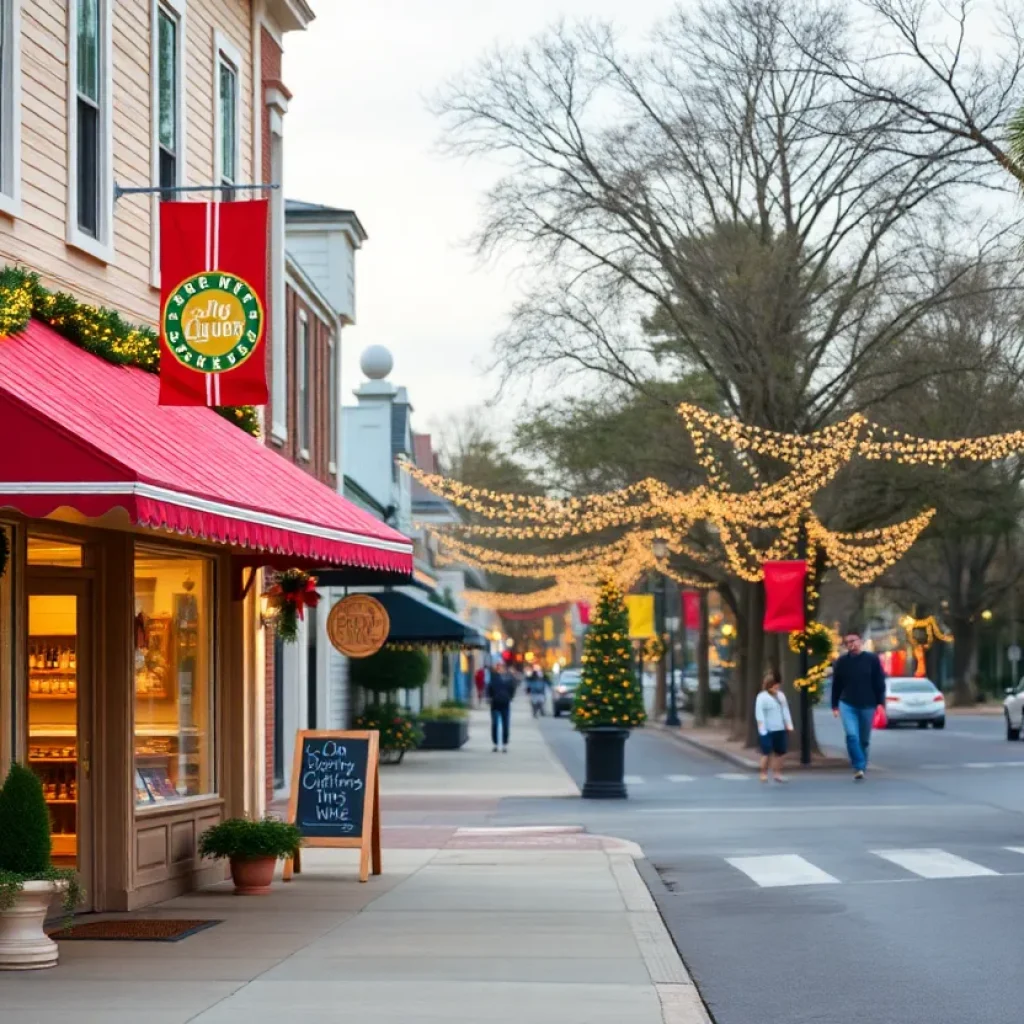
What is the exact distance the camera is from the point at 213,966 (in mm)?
10734

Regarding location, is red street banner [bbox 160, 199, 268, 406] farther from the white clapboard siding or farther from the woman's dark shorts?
the woman's dark shorts

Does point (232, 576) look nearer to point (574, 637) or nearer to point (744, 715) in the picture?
point (744, 715)

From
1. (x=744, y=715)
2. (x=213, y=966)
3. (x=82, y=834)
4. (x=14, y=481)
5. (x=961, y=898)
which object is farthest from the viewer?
(x=744, y=715)

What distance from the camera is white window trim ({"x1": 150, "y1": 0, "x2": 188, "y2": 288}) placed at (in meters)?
15.7

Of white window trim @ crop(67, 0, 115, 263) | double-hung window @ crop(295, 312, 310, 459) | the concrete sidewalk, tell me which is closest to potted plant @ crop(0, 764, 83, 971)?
the concrete sidewalk

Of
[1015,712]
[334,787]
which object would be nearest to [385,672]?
[1015,712]

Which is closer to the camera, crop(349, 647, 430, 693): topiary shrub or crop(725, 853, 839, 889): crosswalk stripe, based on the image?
crop(725, 853, 839, 889): crosswalk stripe

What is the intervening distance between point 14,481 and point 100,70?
5.67 meters

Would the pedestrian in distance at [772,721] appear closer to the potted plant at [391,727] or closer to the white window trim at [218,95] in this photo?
the potted plant at [391,727]

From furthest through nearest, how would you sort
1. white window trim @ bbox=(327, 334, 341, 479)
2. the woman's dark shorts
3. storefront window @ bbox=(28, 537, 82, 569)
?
white window trim @ bbox=(327, 334, 341, 479) < the woman's dark shorts < storefront window @ bbox=(28, 537, 82, 569)

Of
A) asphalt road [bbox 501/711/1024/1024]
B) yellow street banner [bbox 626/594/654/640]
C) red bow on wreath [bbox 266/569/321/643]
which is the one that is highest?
yellow street banner [bbox 626/594/654/640]

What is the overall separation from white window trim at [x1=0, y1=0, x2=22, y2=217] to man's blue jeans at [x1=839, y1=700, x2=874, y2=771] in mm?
18012

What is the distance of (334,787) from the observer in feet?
51.4

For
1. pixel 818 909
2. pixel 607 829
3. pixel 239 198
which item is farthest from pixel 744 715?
pixel 818 909
